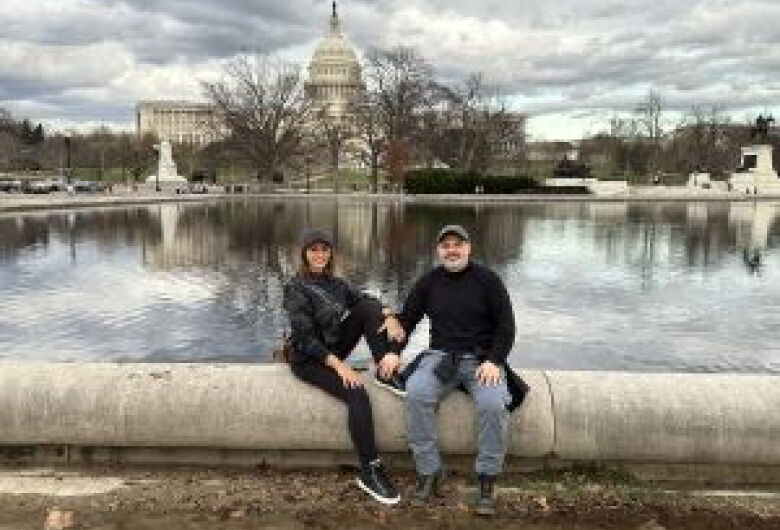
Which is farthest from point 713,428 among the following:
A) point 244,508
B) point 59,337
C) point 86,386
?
point 59,337

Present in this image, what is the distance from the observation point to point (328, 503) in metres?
5.24

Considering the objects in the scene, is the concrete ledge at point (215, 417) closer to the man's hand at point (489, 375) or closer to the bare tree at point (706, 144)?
the man's hand at point (489, 375)

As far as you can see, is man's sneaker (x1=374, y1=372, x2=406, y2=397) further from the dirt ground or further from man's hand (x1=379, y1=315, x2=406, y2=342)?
the dirt ground

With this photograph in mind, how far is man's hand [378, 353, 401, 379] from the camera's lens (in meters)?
5.80

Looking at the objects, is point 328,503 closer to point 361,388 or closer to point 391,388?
point 361,388

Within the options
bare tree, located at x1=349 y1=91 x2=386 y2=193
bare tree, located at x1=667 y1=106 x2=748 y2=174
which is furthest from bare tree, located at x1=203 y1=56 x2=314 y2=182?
bare tree, located at x1=667 y1=106 x2=748 y2=174

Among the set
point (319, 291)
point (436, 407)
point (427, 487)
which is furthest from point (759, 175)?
point (427, 487)

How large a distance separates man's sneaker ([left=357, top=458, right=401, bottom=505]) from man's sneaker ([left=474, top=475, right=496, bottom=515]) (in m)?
0.47

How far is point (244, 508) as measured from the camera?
5160mm

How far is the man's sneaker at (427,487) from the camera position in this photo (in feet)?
17.5

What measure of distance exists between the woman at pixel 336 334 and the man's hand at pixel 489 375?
57 centimetres

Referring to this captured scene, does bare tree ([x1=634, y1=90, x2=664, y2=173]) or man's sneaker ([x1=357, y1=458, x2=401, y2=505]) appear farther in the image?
bare tree ([x1=634, y1=90, x2=664, y2=173])

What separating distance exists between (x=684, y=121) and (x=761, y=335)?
368 ft

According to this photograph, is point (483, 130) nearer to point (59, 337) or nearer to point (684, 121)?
point (684, 121)
